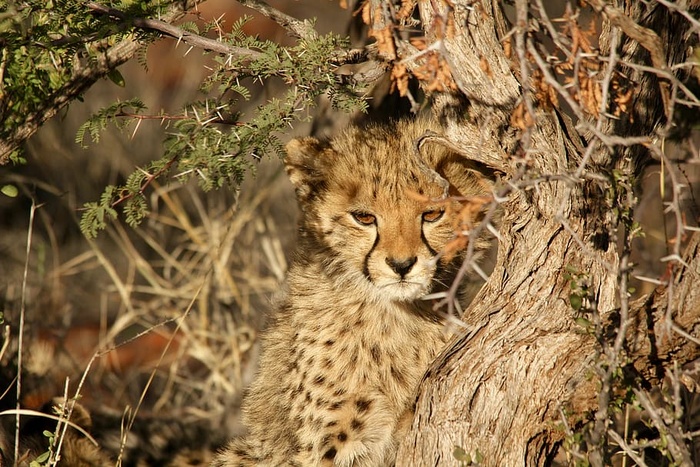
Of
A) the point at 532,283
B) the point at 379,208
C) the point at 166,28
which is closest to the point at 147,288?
the point at 379,208

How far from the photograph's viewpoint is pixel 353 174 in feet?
9.12

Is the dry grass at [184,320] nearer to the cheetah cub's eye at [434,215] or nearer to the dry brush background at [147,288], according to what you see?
the dry brush background at [147,288]

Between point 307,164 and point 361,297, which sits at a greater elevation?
point 307,164

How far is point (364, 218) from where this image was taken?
8.88 ft

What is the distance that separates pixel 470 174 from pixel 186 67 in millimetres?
5254

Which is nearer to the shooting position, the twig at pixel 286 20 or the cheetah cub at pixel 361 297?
the twig at pixel 286 20

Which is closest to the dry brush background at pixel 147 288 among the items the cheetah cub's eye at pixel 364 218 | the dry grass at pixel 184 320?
the dry grass at pixel 184 320

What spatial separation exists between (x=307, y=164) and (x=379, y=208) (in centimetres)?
34

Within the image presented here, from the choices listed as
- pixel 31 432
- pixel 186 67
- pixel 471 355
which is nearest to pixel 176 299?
pixel 31 432

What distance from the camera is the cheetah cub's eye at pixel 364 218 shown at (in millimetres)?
2689

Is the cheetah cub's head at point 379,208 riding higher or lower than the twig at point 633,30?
lower

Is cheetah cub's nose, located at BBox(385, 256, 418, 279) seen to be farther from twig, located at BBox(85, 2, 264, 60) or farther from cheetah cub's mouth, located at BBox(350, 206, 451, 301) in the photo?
twig, located at BBox(85, 2, 264, 60)

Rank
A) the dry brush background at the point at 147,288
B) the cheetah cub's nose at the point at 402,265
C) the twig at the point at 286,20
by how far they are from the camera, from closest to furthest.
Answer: the twig at the point at 286,20, the cheetah cub's nose at the point at 402,265, the dry brush background at the point at 147,288

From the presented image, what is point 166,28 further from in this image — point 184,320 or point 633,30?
point 184,320
